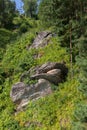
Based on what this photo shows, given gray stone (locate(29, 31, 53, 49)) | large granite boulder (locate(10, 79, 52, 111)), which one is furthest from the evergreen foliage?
gray stone (locate(29, 31, 53, 49))

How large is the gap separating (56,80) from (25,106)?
3735mm

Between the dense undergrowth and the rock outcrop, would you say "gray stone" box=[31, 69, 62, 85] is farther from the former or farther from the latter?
the dense undergrowth

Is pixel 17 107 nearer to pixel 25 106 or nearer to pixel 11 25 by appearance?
pixel 25 106

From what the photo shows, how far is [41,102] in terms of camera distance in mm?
28156

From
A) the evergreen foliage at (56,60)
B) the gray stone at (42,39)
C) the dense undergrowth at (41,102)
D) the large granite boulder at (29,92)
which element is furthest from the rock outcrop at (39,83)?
the gray stone at (42,39)

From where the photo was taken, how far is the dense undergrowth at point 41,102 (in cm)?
2616

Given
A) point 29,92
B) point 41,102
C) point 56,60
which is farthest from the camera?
point 56,60

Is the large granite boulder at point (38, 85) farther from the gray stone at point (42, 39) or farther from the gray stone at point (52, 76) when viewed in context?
the gray stone at point (42, 39)

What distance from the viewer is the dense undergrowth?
26156 mm

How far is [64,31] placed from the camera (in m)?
32.9

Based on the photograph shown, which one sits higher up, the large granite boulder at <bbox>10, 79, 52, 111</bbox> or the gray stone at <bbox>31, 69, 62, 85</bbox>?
the gray stone at <bbox>31, 69, 62, 85</bbox>

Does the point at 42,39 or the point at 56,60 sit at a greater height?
the point at 42,39

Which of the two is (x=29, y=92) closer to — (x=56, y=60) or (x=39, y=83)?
(x=39, y=83)

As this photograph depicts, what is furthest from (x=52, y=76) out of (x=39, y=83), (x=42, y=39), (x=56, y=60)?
(x=42, y=39)
